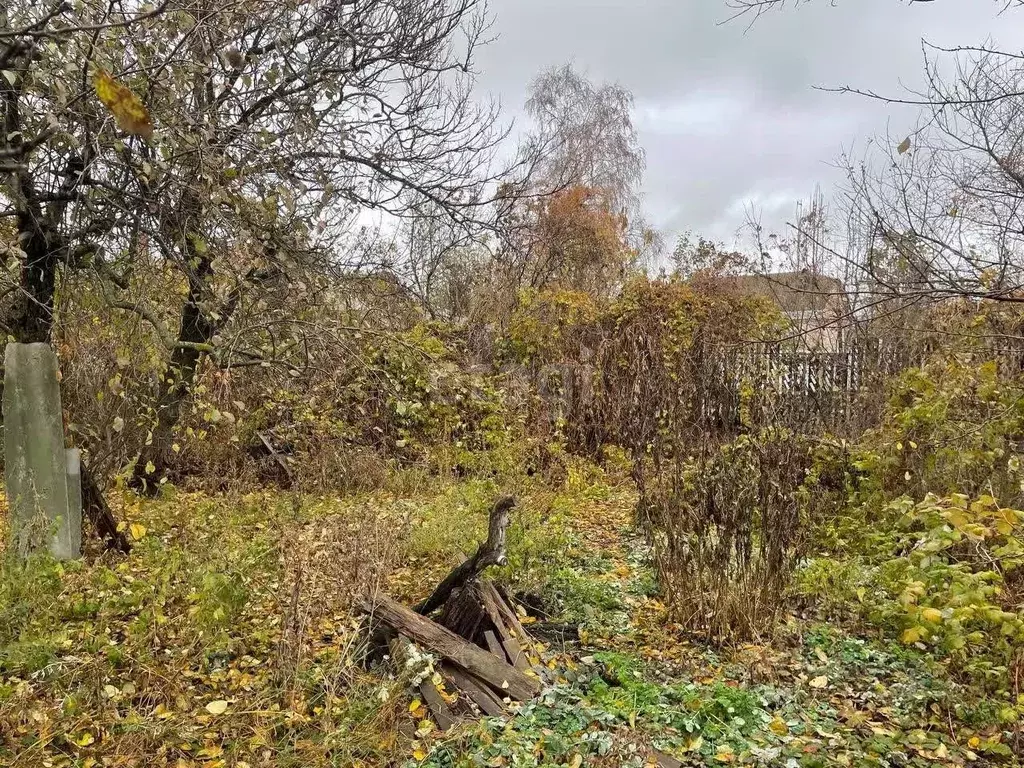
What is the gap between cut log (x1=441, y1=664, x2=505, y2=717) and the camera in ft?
9.44

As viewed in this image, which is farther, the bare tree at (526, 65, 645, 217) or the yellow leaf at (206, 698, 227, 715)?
the bare tree at (526, 65, 645, 217)

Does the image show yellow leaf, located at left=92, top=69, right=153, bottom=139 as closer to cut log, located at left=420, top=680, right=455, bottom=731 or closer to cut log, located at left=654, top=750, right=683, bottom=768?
cut log, located at left=420, top=680, right=455, bottom=731

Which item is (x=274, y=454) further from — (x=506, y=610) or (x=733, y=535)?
(x=733, y=535)

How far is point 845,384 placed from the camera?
824 centimetres

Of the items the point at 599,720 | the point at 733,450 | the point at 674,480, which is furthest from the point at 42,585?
the point at 733,450

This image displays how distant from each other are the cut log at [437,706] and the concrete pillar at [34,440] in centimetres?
243

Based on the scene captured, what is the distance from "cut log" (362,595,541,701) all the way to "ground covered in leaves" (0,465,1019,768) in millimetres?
131

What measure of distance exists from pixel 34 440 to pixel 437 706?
2.93 metres

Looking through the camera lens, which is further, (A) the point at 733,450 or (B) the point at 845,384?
(B) the point at 845,384

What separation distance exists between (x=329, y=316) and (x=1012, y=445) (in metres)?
4.59

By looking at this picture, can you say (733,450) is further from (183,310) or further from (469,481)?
(183,310)

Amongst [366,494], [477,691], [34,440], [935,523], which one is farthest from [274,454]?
[935,523]

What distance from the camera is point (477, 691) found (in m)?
2.95

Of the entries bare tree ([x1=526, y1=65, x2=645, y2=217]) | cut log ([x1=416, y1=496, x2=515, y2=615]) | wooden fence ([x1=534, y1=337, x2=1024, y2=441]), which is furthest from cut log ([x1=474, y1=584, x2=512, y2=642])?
bare tree ([x1=526, y1=65, x2=645, y2=217])
